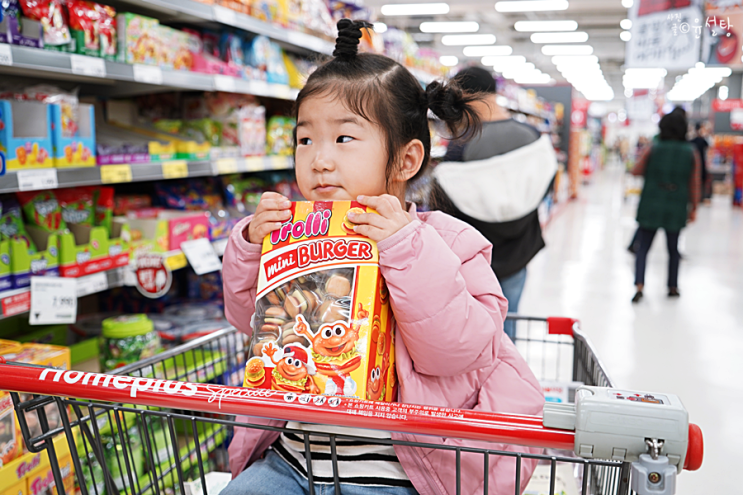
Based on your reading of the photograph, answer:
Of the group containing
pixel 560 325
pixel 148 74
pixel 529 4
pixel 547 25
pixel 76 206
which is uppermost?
pixel 547 25

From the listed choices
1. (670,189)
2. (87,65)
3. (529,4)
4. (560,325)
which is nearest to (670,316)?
(670,189)

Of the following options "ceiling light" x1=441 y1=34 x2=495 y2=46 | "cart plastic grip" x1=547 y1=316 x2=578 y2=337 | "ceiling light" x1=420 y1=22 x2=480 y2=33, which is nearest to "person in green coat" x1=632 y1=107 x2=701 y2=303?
"cart plastic grip" x1=547 y1=316 x2=578 y2=337

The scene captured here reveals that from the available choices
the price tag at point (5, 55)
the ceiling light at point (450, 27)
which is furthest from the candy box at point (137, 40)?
the ceiling light at point (450, 27)

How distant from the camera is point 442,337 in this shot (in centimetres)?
104

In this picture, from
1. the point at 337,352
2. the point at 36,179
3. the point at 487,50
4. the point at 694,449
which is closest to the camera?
the point at 694,449

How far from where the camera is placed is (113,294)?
109 inches

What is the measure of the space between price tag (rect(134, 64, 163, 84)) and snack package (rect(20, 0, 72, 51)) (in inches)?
9.3

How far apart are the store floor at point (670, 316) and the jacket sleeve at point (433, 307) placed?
1.57 m

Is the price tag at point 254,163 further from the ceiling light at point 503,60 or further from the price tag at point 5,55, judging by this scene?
the ceiling light at point 503,60

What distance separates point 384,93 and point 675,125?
4.60m

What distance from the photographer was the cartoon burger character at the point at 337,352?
0.95 metres

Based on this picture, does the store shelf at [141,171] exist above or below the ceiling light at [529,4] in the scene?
below

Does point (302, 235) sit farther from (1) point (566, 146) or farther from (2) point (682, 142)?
(1) point (566, 146)

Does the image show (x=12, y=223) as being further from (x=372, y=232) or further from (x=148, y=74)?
(x=372, y=232)
